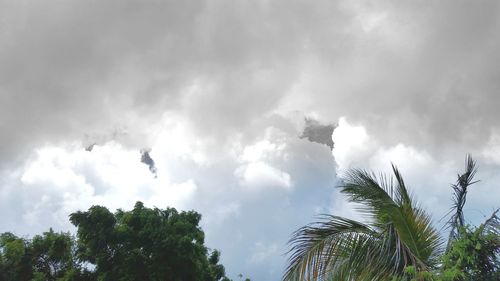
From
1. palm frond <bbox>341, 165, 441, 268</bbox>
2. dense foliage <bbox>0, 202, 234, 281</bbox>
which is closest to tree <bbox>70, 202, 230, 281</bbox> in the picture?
dense foliage <bbox>0, 202, 234, 281</bbox>

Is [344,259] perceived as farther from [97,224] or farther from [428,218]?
[97,224]

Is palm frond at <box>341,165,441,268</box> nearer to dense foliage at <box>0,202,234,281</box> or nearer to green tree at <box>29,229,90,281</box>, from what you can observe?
dense foliage at <box>0,202,234,281</box>

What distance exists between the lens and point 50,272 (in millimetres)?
23672

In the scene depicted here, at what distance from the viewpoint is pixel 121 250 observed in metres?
21.4

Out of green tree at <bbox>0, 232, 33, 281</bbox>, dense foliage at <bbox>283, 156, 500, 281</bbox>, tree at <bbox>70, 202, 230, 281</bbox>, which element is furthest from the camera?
green tree at <bbox>0, 232, 33, 281</bbox>

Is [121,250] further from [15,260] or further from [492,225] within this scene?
[492,225]

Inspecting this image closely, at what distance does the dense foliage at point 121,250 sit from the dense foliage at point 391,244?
15.1m

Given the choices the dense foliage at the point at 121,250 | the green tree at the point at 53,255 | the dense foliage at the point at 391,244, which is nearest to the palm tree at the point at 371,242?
the dense foliage at the point at 391,244

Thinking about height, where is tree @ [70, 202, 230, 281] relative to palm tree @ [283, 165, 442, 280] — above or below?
above

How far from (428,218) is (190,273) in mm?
16086

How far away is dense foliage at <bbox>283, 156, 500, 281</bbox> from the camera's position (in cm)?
587

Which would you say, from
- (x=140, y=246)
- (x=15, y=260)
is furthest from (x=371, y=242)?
(x=15, y=260)

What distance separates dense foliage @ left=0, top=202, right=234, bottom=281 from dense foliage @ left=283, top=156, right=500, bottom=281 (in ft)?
49.4

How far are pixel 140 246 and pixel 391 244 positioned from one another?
56.9 feet
